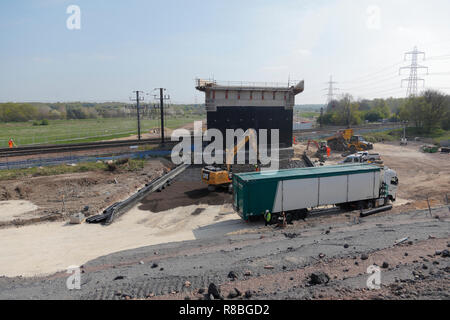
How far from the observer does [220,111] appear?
112ft

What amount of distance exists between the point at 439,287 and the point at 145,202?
57.0 ft

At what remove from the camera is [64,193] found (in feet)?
78.2

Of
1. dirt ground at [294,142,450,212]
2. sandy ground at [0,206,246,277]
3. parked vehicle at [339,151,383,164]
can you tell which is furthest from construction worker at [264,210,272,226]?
parked vehicle at [339,151,383,164]

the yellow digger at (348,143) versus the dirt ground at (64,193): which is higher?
the yellow digger at (348,143)

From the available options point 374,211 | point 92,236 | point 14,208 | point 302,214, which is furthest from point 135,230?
point 374,211

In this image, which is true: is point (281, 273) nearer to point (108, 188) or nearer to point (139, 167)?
point (108, 188)

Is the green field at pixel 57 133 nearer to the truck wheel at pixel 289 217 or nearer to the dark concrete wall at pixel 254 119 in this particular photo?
the dark concrete wall at pixel 254 119

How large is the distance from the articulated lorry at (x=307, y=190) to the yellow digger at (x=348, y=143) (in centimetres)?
2441

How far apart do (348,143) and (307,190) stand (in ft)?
96.9

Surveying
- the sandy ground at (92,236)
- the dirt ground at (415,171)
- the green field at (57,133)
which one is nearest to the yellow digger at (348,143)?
the dirt ground at (415,171)

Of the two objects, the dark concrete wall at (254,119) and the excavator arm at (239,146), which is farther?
the dark concrete wall at (254,119)

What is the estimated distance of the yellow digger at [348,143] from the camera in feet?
143

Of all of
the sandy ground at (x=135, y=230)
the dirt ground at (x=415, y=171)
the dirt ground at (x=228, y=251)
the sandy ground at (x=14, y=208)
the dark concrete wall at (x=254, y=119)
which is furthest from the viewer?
the dark concrete wall at (x=254, y=119)

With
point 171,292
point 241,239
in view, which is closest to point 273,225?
point 241,239
